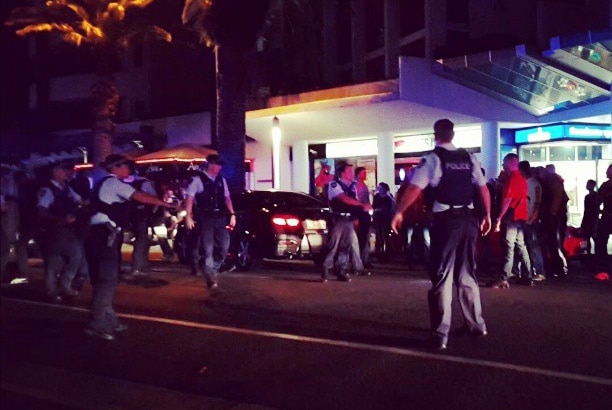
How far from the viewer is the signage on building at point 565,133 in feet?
67.1

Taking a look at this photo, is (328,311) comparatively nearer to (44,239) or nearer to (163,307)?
(163,307)

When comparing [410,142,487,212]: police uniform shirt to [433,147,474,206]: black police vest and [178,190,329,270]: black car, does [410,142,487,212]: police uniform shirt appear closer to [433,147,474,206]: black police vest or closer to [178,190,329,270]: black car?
[433,147,474,206]: black police vest

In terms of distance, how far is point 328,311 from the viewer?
9203mm

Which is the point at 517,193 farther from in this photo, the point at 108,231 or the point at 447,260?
the point at 108,231

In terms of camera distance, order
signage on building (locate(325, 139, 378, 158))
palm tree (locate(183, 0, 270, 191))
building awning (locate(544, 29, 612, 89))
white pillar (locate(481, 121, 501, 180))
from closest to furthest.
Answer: building awning (locate(544, 29, 612, 89)) → palm tree (locate(183, 0, 270, 191)) → white pillar (locate(481, 121, 501, 180)) → signage on building (locate(325, 139, 378, 158))

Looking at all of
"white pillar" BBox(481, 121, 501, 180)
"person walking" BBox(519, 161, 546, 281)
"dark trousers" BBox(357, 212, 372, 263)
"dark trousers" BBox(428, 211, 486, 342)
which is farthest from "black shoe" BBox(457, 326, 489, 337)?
"white pillar" BBox(481, 121, 501, 180)

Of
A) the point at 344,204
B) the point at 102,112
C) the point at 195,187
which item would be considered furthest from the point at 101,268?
the point at 102,112

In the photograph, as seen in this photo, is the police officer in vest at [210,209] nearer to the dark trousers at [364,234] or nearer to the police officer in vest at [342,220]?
the police officer in vest at [342,220]

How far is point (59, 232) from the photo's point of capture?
10188mm

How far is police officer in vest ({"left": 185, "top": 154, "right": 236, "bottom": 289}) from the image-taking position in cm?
1075

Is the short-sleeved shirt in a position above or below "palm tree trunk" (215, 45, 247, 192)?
below

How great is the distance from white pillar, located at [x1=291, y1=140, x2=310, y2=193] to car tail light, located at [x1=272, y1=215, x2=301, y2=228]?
13.7 meters

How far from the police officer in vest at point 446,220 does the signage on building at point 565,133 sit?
1436 centimetres

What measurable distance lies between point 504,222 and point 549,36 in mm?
10571
